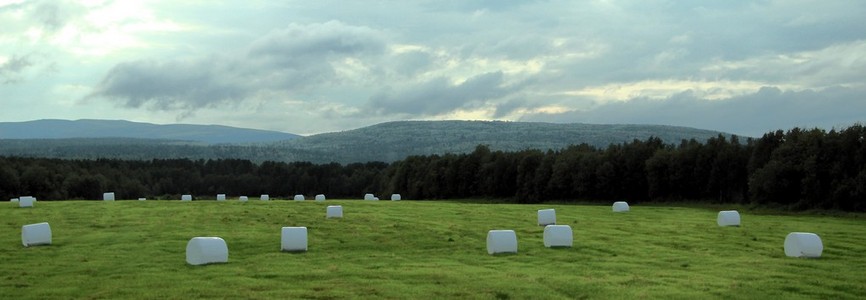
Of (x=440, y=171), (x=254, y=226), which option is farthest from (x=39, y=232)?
(x=440, y=171)

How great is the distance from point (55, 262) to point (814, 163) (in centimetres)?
5927

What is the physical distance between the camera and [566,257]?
95.1 feet

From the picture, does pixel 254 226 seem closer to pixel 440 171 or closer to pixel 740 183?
pixel 740 183

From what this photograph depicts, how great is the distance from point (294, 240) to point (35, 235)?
9605 mm

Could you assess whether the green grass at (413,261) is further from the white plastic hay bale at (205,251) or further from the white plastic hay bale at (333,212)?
the white plastic hay bale at (333,212)

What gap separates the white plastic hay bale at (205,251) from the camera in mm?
25969

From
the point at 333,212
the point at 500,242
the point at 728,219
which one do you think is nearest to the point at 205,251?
the point at 500,242

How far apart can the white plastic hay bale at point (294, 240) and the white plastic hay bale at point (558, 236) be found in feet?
27.4

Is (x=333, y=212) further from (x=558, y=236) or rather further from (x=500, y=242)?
(x=500, y=242)

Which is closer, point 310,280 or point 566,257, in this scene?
point 310,280

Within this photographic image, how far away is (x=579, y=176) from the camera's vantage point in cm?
10112

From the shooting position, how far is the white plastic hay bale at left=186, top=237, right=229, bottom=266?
85.2ft

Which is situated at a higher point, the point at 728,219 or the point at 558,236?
the point at 728,219

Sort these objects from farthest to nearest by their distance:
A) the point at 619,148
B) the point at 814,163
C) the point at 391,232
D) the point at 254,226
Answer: the point at 619,148 < the point at 814,163 < the point at 254,226 < the point at 391,232
